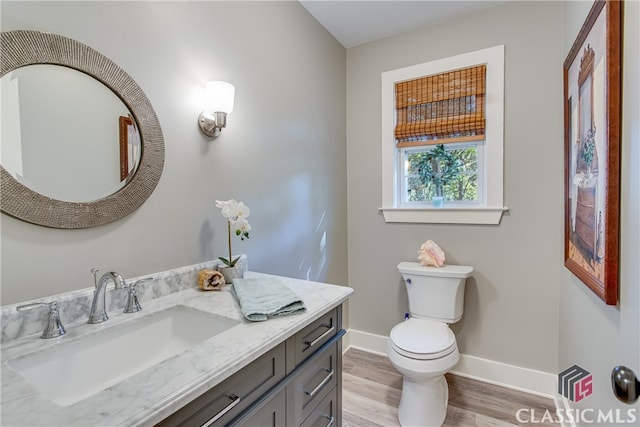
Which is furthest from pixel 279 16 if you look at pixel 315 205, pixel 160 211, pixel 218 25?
pixel 160 211

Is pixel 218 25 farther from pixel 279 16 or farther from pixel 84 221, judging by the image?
pixel 84 221

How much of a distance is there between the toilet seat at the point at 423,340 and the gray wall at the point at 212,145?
2.33 ft

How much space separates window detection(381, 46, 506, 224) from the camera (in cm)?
207

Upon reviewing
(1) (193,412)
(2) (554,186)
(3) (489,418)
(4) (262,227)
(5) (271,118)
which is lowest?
(3) (489,418)

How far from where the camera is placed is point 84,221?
972 millimetres

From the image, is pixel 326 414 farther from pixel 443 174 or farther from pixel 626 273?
pixel 443 174

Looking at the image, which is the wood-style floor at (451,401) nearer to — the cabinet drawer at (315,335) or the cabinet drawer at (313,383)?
the cabinet drawer at (313,383)

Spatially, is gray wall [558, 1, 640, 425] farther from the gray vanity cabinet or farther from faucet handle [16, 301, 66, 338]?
faucet handle [16, 301, 66, 338]

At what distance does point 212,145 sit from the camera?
1.42 metres

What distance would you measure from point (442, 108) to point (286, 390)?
2.07 metres

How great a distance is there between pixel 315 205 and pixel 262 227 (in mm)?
570

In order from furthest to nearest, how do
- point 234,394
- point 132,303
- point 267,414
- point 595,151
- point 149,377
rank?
point 595,151, point 132,303, point 267,414, point 234,394, point 149,377

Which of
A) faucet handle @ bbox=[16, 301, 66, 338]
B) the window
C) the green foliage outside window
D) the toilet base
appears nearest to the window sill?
the window

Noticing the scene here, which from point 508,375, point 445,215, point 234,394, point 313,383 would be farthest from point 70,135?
point 508,375
